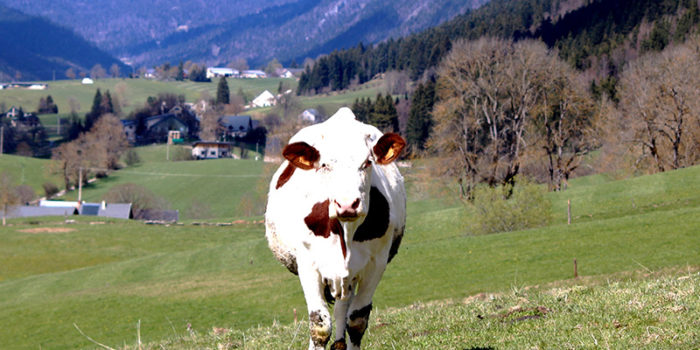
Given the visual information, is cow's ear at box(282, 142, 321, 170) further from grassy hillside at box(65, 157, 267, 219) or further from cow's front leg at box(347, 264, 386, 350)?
grassy hillside at box(65, 157, 267, 219)

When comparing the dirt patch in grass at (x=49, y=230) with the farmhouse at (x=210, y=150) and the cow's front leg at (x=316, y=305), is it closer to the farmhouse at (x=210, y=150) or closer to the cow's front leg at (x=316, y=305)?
the cow's front leg at (x=316, y=305)

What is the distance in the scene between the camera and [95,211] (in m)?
118

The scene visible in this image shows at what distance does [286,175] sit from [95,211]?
116755 millimetres

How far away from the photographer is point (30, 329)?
140ft

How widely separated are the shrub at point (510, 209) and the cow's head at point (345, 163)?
44516 millimetres

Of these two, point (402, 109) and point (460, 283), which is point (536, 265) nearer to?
point (460, 283)

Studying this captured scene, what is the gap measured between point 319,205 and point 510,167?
192 ft

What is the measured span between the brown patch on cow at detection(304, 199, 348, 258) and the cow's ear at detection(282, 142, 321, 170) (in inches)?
19.2

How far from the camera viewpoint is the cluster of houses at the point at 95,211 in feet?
384

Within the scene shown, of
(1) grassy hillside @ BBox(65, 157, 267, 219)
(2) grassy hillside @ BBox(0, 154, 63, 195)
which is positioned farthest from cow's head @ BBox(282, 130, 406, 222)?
(2) grassy hillside @ BBox(0, 154, 63, 195)

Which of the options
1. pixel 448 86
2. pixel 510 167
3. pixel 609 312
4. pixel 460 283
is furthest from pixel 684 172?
pixel 609 312

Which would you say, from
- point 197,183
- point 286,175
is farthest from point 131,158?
point 286,175

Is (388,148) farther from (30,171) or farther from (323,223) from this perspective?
(30,171)

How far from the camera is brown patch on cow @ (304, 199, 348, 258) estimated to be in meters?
7.88
